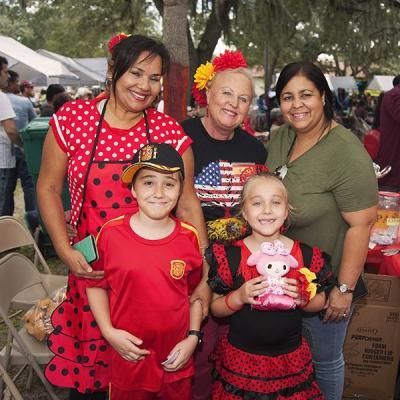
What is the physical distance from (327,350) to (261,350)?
18.3 inches

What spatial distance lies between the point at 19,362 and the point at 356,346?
1.92 m

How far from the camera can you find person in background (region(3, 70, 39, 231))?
573 cm

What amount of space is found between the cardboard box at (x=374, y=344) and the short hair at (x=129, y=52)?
1.72 metres

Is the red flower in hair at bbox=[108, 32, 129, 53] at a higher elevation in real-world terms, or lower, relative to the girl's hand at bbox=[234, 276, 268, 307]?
higher

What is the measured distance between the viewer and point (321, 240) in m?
2.31

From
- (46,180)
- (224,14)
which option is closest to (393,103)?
(46,180)

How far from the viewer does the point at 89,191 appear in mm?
2072

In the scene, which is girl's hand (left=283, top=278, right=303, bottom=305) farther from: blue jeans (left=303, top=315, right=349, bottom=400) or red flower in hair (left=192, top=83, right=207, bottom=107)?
red flower in hair (left=192, top=83, right=207, bottom=107)

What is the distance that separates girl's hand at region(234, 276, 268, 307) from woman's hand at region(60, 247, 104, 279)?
54 centimetres

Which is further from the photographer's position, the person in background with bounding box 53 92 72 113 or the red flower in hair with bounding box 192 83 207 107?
the person in background with bounding box 53 92 72 113

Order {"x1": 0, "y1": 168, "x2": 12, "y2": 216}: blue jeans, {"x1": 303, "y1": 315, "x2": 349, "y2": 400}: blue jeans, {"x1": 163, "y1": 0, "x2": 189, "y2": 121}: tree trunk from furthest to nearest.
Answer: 1. {"x1": 0, "y1": 168, "x2": 12, "y2": 216}: blue jeans
2. {"x1": 163, "y1": 0, "x2": 189, "y2": 121}: tree trunk
3. {"x1": 303, "y1": 315, "x2": 349, "y2": 400}: blue jeans

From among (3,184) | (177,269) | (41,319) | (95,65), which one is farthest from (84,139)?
(95,65)

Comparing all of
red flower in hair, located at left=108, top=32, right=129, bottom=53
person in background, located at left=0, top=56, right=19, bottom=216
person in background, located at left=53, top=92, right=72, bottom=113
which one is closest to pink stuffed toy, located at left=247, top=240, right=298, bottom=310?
red flower in hair, located at left=108, top=32, right=129, bottom=53

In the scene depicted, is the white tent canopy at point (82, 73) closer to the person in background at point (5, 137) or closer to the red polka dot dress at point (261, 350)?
the person in background at point (5, 137)
